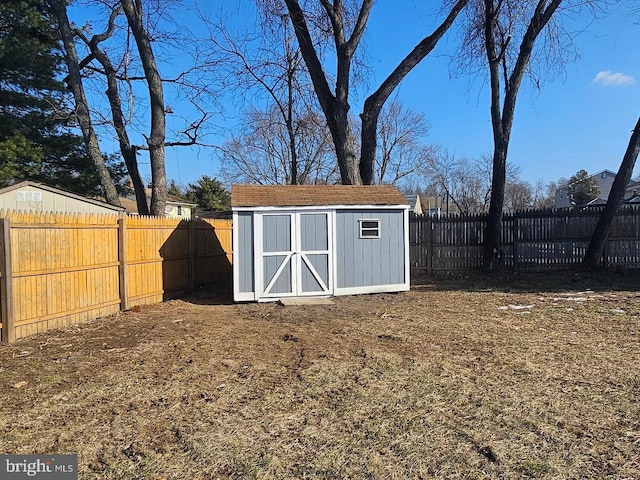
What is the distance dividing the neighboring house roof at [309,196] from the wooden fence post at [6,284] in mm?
3751

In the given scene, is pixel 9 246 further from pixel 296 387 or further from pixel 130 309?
pixel 296 387

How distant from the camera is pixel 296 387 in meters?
3.94

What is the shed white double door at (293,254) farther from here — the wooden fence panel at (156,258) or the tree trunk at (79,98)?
the tree trunk at (79,98)

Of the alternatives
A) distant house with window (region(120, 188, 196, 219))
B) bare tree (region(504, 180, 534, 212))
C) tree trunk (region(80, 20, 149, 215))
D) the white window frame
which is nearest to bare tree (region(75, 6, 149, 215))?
tree trunk (region(80, 20, 149, 215))

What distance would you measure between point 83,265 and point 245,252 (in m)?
2.86

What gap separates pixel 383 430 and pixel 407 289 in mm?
6717

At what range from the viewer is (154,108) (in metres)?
12.4

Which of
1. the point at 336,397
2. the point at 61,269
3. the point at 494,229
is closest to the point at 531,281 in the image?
the point at 494,229

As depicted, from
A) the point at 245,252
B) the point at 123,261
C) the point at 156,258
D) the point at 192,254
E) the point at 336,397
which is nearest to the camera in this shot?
the point at 336,397

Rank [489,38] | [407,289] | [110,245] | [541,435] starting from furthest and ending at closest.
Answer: [489,38] < [407,289] < [110,245] < [541,435]

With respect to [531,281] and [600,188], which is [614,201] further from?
[600,188]

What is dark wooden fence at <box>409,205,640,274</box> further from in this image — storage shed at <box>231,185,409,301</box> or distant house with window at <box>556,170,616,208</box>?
distant house with window at <box>556,170,616,208</box>

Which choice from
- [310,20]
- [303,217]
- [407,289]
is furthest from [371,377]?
[310,20]

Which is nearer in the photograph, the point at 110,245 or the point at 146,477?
the point at 146,477
